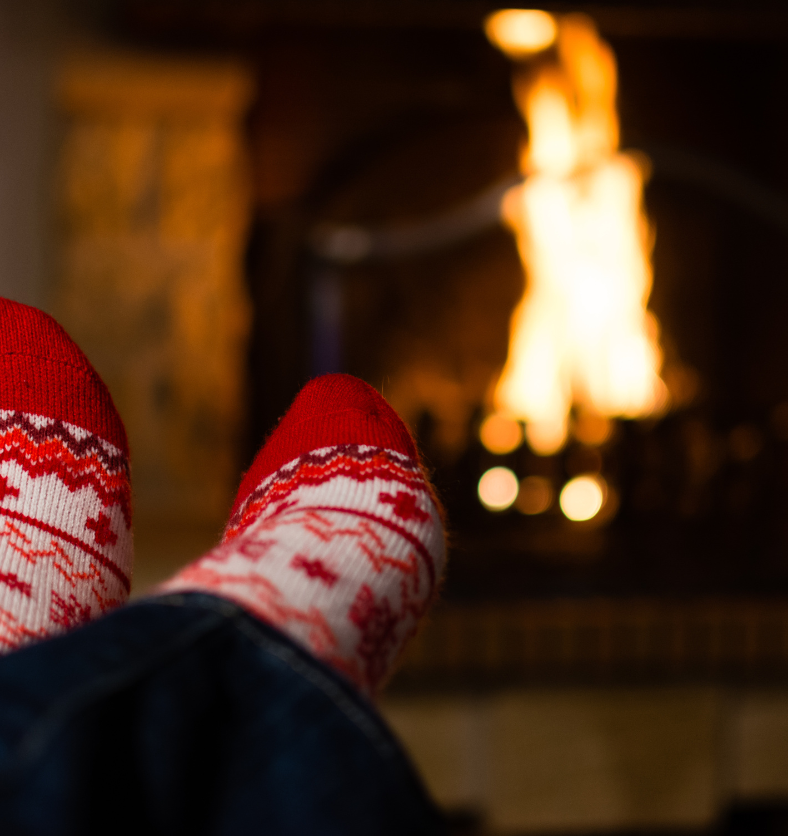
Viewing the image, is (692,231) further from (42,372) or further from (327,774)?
(327,774)

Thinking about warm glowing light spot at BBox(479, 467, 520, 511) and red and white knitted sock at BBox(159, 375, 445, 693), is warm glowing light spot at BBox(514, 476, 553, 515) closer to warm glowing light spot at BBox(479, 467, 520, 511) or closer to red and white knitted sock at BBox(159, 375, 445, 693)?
warm glowing light spot at BBox(479, 467, 520, 511)

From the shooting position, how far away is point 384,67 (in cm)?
142

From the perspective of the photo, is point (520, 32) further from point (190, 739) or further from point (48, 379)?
point (190, 739)

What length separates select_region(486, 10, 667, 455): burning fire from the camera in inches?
56.5

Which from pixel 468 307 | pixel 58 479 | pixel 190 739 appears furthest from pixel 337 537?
pixel 468 307

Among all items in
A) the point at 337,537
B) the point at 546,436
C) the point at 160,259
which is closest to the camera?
the point at 337,537

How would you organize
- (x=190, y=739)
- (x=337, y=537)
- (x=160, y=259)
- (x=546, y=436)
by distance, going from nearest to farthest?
(x=190, y=739) < (x=337, y=537) < (x=160, y=259) < (x=546, y=436)

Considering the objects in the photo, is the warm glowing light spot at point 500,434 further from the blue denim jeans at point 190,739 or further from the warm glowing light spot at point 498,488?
the blue denim jeans at point 190,739

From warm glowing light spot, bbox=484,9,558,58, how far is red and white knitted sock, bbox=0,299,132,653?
2.98 feet

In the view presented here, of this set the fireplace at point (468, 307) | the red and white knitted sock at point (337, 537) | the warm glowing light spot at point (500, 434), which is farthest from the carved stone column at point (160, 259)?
the red and white knitted sock at point (337, 537)

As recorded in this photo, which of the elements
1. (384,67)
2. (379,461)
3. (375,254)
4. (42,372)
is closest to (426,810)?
(379,461)

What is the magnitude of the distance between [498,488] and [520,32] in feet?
2.17

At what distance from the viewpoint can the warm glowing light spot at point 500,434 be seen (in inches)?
52.5

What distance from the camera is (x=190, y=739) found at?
29 centimetres
